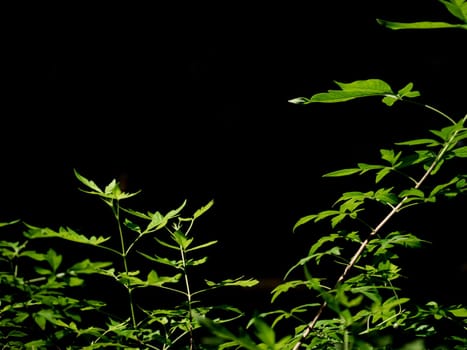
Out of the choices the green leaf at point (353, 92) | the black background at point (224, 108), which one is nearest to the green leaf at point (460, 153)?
the green leaf at point (353, 92)

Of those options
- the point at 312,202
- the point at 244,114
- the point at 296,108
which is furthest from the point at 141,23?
the point at 312,202

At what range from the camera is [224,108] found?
351 cm

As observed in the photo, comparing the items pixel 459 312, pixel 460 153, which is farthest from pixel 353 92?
pixel 459 312

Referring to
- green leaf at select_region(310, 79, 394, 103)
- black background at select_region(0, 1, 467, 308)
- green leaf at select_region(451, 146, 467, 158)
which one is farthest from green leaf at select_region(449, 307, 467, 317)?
black background at select_region(0, 1, 467, 308)

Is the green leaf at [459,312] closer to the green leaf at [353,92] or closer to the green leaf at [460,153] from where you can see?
the green leaf at [460,153]

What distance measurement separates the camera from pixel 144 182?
133 inches

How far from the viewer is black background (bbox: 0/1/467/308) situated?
340cm

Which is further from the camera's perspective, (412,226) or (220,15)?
(220,15)

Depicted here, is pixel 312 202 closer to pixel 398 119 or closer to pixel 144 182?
pixel 398 119

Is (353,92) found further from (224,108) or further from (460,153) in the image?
(224,108)

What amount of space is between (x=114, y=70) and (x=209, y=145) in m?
0.83

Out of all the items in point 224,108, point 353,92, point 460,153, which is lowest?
point 224,108

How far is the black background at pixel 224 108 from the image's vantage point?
11.2 feet

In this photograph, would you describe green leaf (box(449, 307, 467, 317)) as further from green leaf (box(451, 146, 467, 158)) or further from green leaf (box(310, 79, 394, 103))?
green leaf (box(310, 79, 394, 103))
